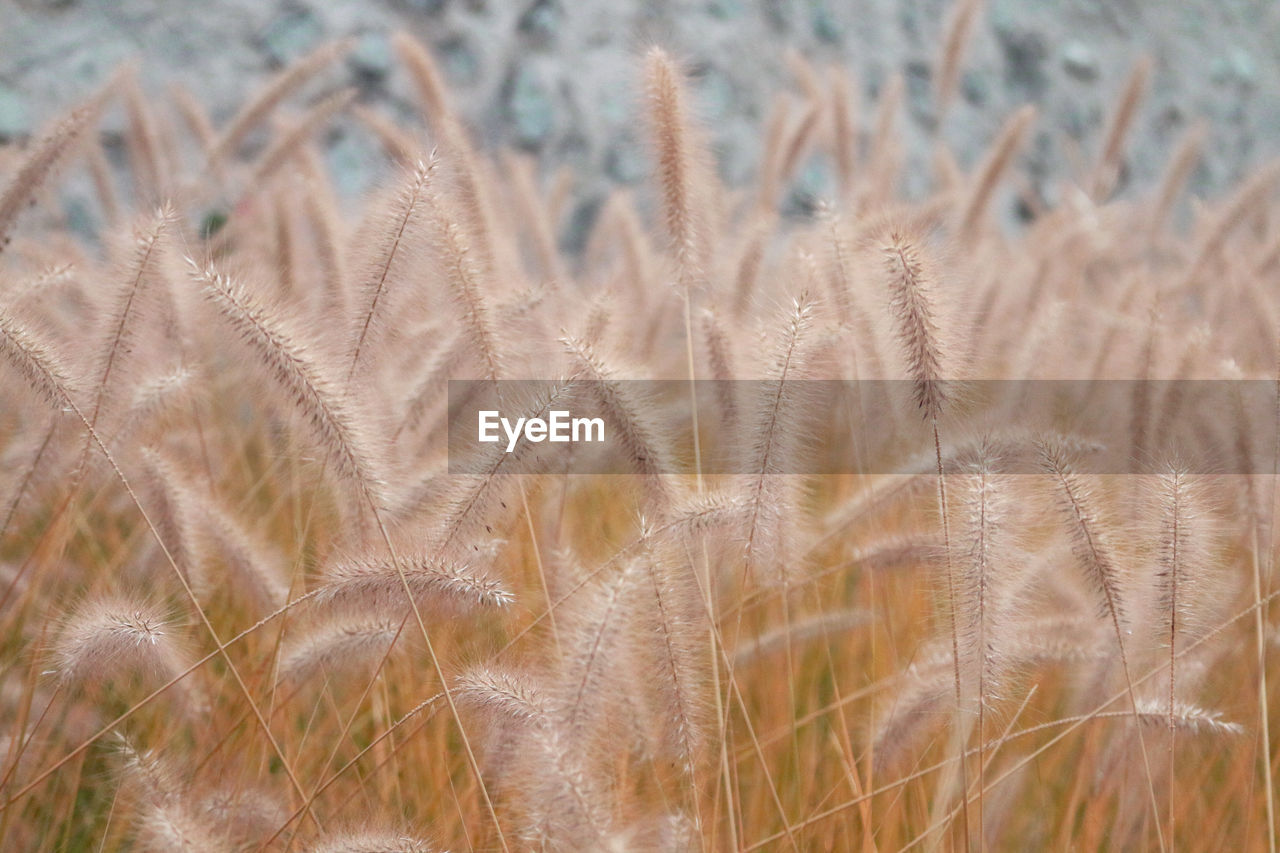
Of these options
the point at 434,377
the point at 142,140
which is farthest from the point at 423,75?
the point at 434,377

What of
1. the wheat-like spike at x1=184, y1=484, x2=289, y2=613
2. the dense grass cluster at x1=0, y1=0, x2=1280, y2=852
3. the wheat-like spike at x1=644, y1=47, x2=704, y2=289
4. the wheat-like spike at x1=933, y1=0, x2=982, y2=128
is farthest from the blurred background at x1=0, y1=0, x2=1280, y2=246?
the wheat-like spike at x1=184, y1=484, x2=289, y2=613

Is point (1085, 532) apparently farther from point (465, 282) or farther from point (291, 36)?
point (291, 36)

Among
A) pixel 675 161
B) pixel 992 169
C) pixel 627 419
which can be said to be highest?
pixel 992 169

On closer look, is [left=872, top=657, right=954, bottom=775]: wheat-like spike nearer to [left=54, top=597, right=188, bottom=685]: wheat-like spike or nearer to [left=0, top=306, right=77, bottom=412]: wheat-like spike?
[left=54, top=597, right=188, bottom=685]: wheat-like spike

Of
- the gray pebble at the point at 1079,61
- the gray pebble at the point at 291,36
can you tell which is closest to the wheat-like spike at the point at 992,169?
the gray pebble at the point at 291,36

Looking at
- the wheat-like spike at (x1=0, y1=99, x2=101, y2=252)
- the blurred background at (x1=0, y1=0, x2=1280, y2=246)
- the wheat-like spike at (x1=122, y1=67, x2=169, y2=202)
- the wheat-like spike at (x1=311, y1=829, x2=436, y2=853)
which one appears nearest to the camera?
the wheat-like spike at (x1=311, y1=829, x2=436, y2=853)

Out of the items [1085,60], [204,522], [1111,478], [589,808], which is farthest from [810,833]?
[1085,60]
